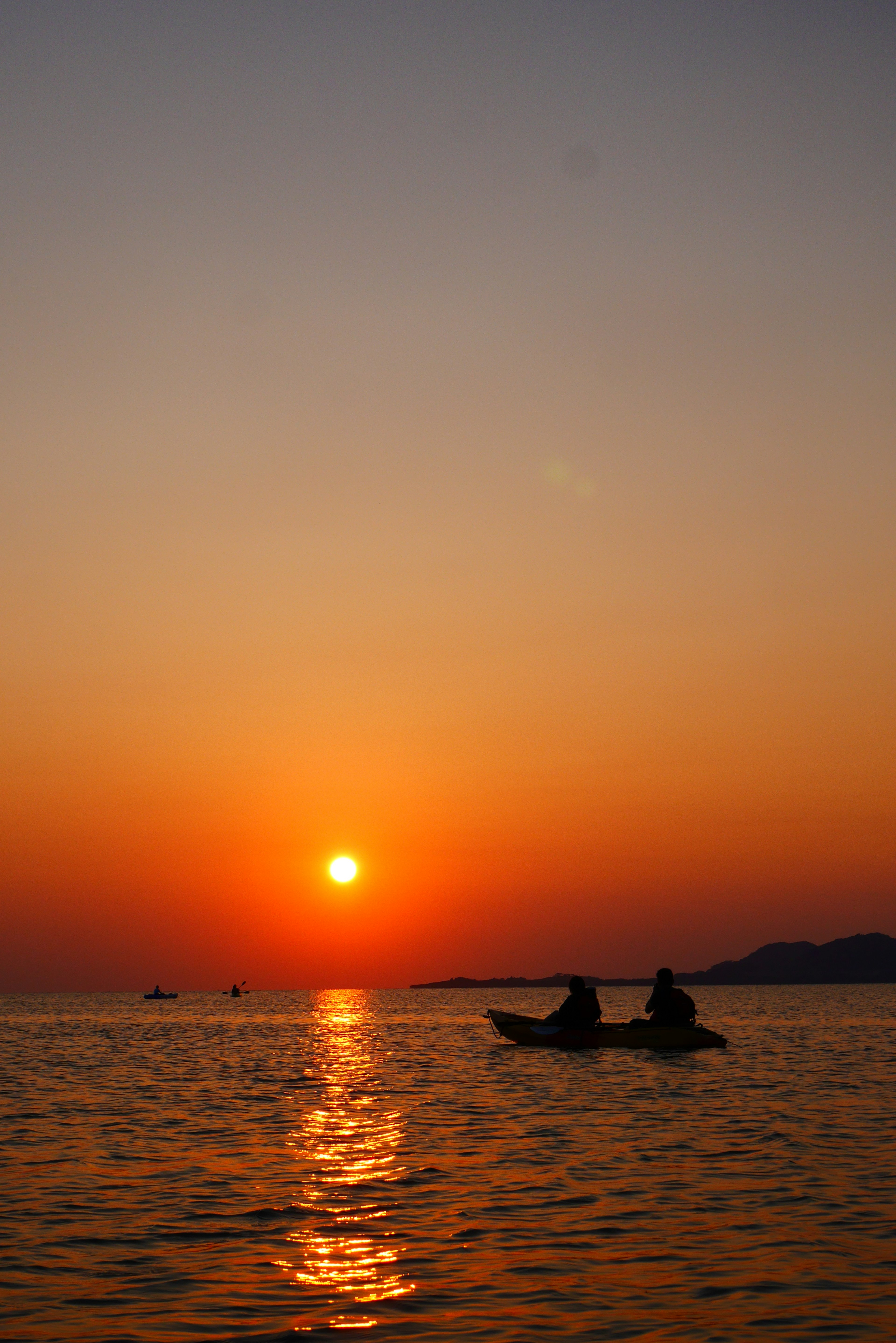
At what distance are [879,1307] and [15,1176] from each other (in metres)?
13.3

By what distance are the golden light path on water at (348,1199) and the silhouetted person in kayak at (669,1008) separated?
11.6 metres

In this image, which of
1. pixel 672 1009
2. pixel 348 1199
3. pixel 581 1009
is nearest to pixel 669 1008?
pixel 672 1009

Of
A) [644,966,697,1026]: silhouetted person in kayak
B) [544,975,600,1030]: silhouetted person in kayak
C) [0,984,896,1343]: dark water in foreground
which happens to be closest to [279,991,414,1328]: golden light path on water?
[0,984,896,1343]: dark water in foreground

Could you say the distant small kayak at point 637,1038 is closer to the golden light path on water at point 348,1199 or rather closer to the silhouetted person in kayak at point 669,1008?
the silhouetted person in kayak at point 669,1008

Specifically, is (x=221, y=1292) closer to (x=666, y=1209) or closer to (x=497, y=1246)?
(x=497, y=1246)

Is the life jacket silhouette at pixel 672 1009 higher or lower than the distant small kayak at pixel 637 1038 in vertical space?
higher

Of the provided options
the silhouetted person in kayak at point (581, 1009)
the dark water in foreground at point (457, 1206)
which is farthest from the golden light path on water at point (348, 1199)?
the silhouetted person in kayak at point (581, 1009)

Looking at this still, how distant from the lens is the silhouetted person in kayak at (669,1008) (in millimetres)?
41750

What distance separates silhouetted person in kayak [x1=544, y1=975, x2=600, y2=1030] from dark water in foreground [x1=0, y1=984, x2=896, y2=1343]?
4.97 m

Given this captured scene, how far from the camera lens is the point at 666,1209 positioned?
51.4ft

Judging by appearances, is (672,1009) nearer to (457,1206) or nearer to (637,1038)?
(637,1038)

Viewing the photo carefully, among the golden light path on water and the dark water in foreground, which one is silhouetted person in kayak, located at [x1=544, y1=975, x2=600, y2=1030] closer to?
the dark water in foreground

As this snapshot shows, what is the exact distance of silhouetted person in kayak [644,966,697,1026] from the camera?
41750 millimetres

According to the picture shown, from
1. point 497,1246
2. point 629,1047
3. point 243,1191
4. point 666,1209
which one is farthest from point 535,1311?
point 629,1047
